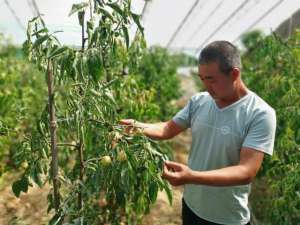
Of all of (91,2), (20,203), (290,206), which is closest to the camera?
(91,2)

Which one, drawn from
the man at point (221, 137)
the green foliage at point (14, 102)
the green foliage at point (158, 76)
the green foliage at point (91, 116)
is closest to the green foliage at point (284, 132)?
the man at point (221, 137)

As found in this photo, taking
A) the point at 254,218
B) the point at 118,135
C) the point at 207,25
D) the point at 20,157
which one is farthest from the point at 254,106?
the point at 207,25

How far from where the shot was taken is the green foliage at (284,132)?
2.45 metres

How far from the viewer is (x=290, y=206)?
95.6 inches

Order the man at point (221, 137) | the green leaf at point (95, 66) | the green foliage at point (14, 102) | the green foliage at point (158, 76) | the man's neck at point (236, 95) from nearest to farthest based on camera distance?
1. the green leaf at point (95, 66)
2. the man at point (221, 137)
3. the man's neck at point (236, 95)
4. the green foliage at point (14, 102)
5. the green foliage at point (158, 76)

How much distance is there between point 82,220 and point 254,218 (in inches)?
88.3

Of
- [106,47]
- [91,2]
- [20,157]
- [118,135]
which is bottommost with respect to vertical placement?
[20,157]

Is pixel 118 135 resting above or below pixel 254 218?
above

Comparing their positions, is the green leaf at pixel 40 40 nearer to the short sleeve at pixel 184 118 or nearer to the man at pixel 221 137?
the man at pixel 221 137

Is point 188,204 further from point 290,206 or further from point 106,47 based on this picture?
point 106,47

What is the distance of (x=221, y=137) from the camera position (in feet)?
5.82

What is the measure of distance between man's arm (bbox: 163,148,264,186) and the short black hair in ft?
1.07

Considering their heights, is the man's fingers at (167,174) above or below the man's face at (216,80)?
below

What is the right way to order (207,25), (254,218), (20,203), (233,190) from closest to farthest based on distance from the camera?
(233,190)
(254,218)
(20,203)
(207,25)
